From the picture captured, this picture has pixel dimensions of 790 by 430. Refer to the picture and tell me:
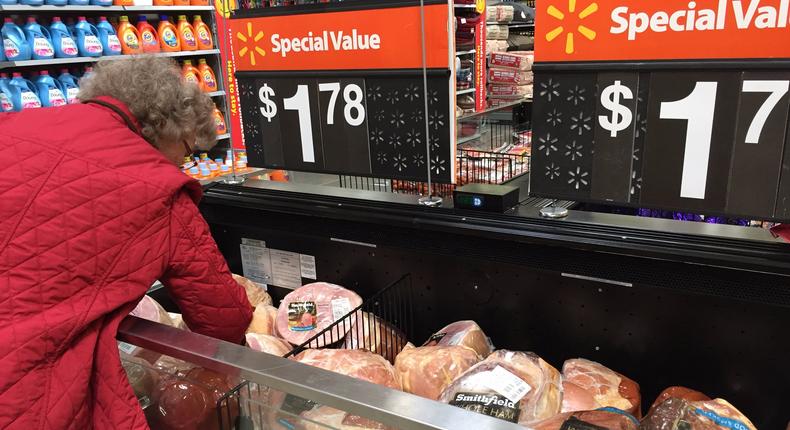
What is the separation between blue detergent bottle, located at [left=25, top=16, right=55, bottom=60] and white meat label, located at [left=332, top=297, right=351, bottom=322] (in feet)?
14.0

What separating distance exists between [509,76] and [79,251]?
5.65 m

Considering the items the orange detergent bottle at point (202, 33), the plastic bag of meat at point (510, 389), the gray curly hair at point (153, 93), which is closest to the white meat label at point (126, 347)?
the gray curly hair at point (153, 93)

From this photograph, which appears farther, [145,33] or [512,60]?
[512,60]

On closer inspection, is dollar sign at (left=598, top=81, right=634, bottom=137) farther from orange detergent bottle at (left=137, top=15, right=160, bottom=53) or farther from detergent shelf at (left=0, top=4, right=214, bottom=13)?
orange detergent bottle at (left=137, top=15, right=160, bottom=53)

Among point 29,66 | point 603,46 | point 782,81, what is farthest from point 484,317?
point 29,66

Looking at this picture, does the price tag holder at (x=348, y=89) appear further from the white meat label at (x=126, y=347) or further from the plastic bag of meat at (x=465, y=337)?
the white meat label at (x=126, y=347)

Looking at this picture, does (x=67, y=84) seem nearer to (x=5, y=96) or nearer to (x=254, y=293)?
(x=5, y=96)

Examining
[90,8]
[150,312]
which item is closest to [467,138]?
[150,312]

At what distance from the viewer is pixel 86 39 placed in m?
5.09

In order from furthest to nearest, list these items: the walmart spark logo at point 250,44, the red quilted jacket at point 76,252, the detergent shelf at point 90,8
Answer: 1. the detergent shelf at point 90,8
2. the walmart spark logo at point 250,44
3. the red quilted jacket at point 76,252

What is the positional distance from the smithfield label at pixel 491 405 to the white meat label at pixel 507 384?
0.05 ft

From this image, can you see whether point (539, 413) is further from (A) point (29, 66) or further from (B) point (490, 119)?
(A) point (29, 66)

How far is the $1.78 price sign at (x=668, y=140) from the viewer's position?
1254mm

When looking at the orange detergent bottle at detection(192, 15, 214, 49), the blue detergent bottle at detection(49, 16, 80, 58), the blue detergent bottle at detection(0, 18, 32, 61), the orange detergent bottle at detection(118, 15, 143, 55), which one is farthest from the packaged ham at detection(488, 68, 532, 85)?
the blue detergent bottle at detection(0, 18, 32, 61)
